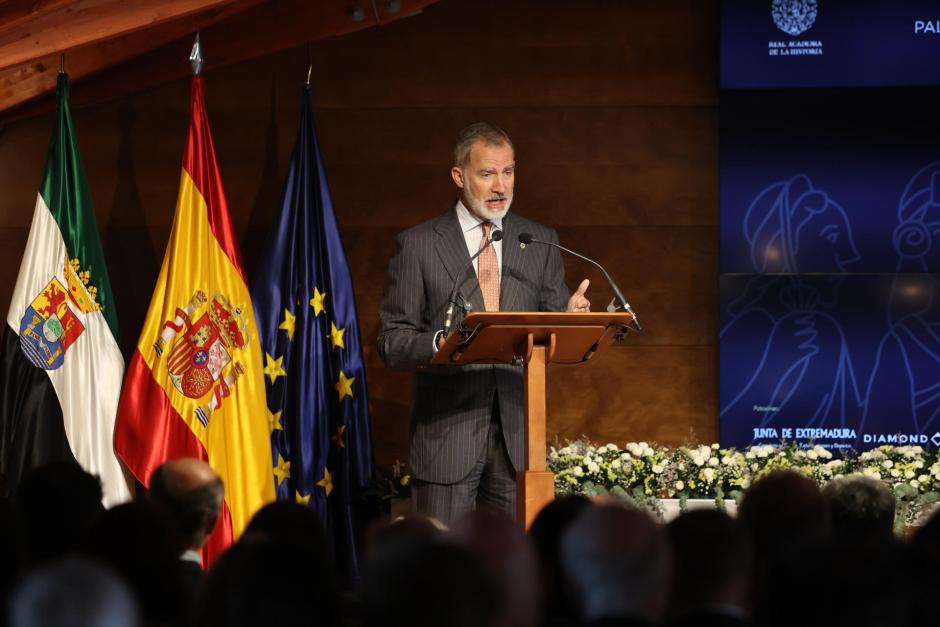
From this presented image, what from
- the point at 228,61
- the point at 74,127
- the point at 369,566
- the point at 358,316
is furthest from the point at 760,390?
the point at 369,566

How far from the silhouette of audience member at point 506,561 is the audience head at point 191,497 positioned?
42.5 inches

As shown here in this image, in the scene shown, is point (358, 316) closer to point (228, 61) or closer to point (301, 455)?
point (301, 455)

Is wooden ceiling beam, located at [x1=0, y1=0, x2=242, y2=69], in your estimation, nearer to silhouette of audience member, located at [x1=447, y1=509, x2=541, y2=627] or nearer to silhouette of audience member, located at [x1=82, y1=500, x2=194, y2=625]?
silhouette of audience member, located at [x1=82, y1=500, x2=194, y2=625]

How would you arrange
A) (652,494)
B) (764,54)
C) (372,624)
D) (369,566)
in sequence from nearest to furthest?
(372,624) < (369,566) < (652,494) < (764,54)

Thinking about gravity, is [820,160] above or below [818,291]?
above

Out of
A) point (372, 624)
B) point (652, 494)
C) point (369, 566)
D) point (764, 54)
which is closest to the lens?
point (372, 624)

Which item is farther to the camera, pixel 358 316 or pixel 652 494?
pixel 358 316

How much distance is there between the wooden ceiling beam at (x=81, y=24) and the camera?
17.3 ft

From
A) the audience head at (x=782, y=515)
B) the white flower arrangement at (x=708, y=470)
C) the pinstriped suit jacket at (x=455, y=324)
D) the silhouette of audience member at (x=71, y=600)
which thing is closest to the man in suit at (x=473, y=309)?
the pinstriped suit jacket at (x=455, y=324)

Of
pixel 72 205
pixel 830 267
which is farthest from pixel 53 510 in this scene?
pixel 830 267

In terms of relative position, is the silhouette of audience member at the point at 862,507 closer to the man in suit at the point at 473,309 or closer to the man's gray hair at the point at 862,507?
the man's gray hair at the point at 862,507

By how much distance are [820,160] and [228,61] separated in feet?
10.2

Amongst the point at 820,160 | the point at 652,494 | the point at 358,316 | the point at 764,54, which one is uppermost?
the point at 764,54

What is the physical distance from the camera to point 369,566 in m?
2.13
